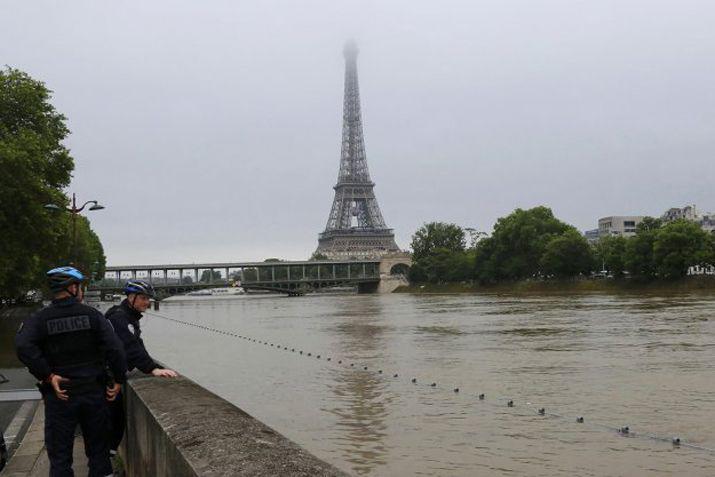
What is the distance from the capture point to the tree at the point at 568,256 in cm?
10481

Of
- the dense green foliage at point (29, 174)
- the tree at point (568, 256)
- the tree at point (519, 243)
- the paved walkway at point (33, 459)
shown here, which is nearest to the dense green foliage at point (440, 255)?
the tree at point (519, 243)

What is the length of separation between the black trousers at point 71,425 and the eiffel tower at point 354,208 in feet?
564

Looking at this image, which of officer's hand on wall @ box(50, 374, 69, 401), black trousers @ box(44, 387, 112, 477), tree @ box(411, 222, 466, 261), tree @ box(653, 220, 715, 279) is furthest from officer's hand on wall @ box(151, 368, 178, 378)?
tree @ box(411, 222, 466, 261)

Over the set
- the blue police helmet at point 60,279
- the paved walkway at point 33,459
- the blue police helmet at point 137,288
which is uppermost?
the blue police helmet at point 60,279

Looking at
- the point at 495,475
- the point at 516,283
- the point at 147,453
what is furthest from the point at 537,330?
the point at 516,283

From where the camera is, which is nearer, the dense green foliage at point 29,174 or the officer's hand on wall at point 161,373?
the officer's hand on wall at point 161,373

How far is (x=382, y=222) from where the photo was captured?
188625 mm

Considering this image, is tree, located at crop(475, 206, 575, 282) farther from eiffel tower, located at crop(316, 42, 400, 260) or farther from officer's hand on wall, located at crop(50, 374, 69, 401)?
officer's hand on wall, located at crop(50, 374, 69, 401)

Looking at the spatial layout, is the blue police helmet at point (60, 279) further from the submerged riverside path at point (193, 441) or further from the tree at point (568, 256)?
the tree at point (568, 256)

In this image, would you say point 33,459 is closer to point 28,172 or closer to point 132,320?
point 132,320

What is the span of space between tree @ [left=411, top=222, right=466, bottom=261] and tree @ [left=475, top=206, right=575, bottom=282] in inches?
1355

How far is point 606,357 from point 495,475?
591 inches

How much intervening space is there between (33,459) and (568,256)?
3993 inches

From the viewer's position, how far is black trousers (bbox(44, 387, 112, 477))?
575cm
